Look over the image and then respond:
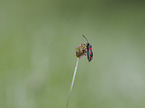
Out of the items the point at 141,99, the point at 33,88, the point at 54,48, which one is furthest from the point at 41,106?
the point at 54,48

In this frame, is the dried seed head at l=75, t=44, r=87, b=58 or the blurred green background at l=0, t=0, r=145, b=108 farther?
the blurred green background at l=0, t=0, r=145, b=108

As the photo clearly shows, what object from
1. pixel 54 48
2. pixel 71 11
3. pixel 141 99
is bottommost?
pixel 141 99

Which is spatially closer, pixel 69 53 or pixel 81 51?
pixel 81 51

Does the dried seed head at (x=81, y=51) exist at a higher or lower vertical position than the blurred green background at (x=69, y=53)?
lower

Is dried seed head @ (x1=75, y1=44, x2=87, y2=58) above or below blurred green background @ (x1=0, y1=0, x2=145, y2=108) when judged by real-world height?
below

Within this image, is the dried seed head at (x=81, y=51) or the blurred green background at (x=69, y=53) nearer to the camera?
the dried seed head at (x=81, y=51)

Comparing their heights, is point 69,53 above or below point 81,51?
Answer: above

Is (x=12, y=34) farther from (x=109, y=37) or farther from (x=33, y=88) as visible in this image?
(x=109, y=37)

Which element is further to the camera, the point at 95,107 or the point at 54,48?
the point at 54,48
